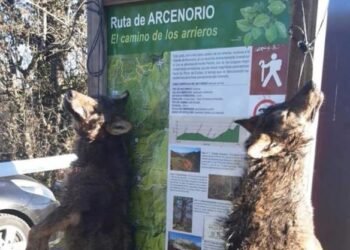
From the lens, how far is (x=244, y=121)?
2.69 metres

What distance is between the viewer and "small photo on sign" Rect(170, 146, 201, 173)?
312cm

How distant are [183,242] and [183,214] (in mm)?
191

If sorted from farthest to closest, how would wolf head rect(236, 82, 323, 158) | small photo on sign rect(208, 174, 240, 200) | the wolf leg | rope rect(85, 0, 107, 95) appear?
rope rect(85, 0, 107, 95) → the wolf leg → small photo on sign rect(208, 174, 240, 200) → wolf head rect(236, 82, 323, 158)

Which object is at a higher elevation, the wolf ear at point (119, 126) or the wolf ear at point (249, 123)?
the wolf ear at point (249, 123)

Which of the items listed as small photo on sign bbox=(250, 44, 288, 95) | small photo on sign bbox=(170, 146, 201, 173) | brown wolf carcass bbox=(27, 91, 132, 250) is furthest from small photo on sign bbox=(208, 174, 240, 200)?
brown wolf carcass bbox=(27, 91, 132, 250)

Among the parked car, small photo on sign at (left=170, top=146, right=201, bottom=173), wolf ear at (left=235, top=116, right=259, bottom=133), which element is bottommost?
the parked car

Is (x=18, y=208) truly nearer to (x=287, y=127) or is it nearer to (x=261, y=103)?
(x=261, y=103)

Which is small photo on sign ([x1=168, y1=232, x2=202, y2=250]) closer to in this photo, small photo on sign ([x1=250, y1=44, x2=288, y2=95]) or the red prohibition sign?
the red prohibition sign

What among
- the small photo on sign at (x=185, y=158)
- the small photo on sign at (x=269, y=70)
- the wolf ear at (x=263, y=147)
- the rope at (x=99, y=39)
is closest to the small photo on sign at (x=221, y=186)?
the small photo on sign at (x=185, y=158)

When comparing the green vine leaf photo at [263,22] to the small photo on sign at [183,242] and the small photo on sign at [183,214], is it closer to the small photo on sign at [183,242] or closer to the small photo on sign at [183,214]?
the small photo on sign at [183,214]

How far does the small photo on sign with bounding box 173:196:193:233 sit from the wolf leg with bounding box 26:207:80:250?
2.20 ft

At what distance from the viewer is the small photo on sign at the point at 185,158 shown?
3.12 meters

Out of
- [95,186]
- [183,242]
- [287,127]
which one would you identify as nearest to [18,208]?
[95,186]

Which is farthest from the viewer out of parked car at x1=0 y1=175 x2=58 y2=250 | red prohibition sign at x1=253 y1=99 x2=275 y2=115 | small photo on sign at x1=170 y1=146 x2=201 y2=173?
parked car at x1=0 y1=175 x2=58 y2=250
